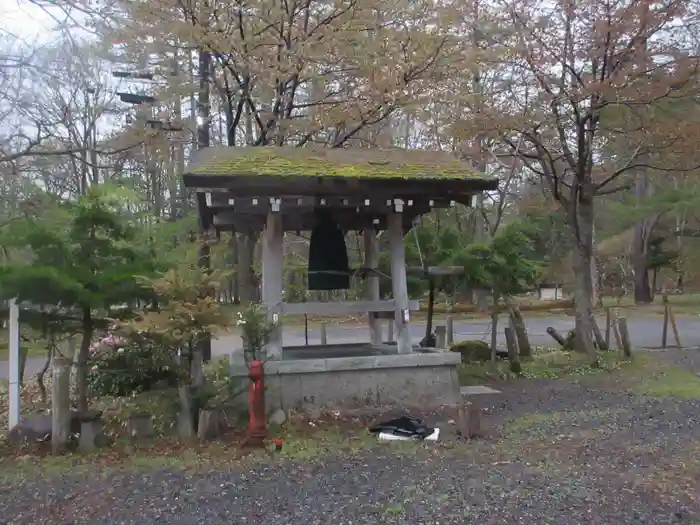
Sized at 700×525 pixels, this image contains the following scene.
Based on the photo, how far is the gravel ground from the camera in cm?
448

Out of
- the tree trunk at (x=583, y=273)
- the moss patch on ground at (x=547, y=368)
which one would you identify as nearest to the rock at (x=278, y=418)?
the moss patch on ground at (x=547, y=368)

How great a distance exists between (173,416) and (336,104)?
6.52 metres

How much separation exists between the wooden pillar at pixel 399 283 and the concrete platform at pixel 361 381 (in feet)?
1.01

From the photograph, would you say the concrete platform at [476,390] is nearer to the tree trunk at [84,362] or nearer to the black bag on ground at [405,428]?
the black bag on ground at [405,428]

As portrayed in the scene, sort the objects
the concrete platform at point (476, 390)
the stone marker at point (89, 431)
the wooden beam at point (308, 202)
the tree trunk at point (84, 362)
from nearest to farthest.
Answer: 1. the stone marker at point (89, 431)
2. the tree trunk at point (84, 362)
3. the wooden beam at point (308, 202)
4. the concrete platform at point (476, 390)

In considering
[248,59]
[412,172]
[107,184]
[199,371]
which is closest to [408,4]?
[248,59]

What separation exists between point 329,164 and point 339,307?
5.60ft

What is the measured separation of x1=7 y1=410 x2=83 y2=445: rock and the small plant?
1.77m

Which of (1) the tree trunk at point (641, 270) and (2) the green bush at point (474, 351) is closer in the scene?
(2) the green bush at point (474, 351)

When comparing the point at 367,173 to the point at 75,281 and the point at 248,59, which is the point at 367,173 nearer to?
the point at 75,281

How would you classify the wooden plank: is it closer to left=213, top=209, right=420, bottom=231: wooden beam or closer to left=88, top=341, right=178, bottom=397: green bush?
left=213, top=209, right=420, bottom=231: wooden beam

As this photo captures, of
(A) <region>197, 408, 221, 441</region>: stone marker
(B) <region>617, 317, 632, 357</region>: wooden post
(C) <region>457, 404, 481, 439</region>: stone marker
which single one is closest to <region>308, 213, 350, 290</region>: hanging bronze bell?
(A) <region>197, 408, 221, 441</region>: stone marker

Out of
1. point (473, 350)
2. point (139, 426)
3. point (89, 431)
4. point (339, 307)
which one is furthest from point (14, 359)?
point (473, 350)

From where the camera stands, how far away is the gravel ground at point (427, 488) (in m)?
4.48
